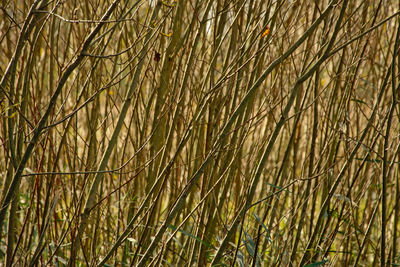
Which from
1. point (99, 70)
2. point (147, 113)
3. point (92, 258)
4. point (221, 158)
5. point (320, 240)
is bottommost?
point (92, 258)

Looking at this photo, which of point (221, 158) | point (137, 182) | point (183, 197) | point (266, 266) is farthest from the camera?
point (266, 266)

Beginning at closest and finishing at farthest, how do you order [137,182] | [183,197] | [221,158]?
[183,197]
[221,158]
[137,182]

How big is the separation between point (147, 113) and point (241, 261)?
747 mm

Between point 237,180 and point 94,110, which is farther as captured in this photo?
point 237,180

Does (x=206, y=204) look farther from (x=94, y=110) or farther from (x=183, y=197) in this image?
(x=94, y=110)

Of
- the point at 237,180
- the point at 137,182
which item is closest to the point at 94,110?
the point at 137,182

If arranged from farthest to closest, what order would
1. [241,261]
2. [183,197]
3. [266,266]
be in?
[266,266], [241,261], [183,197]

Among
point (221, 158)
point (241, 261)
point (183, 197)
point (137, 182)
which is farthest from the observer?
point (137, 182)

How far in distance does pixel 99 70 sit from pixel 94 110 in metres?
0.17

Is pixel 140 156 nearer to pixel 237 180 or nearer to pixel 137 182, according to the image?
pixel 137 182

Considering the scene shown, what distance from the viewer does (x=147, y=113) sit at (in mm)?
1967

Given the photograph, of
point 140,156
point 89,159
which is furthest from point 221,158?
point 89,159

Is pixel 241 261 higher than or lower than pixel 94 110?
lower

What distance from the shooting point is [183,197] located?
154cm
